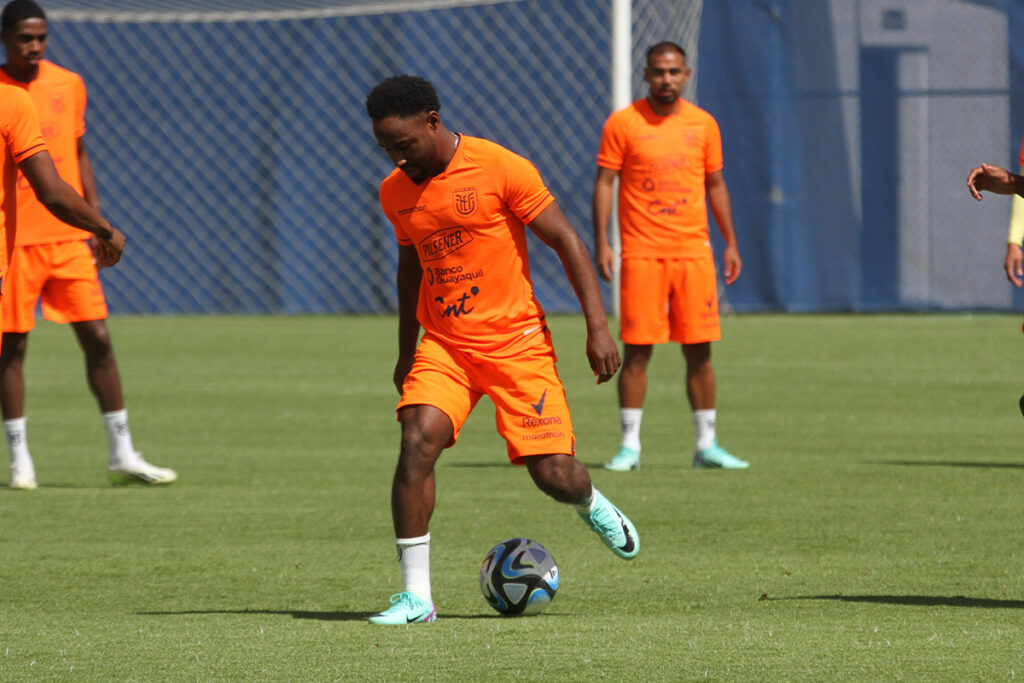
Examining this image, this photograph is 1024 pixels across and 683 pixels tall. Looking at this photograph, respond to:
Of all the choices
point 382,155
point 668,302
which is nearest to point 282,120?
point 382,155

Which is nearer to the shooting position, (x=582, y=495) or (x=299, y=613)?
(x=299, y=613)

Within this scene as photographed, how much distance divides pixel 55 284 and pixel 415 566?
3.48 metres

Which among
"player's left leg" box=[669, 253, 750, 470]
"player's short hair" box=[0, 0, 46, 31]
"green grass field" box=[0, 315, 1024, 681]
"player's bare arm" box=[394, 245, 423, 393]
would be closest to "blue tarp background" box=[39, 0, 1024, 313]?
"green grass field" box=[0, 315, 1024, 681]

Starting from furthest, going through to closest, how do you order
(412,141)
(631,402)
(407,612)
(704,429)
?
(631,402) → (704,429) → (412,141) → (407,612)

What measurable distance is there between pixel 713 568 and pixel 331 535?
1566 mm

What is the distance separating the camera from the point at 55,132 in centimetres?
759

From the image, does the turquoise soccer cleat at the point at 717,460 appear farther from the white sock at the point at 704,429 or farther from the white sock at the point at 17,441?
the white sock at the point at 17,441

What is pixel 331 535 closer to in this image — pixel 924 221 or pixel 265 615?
pixel 265 615

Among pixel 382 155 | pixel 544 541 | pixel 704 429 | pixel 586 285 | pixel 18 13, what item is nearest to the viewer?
pixel 586 285

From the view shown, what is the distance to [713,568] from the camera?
564 cm

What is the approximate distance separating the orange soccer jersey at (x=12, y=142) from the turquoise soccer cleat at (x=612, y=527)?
78.5 inches

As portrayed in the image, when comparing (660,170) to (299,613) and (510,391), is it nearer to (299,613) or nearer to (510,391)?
(510,391)

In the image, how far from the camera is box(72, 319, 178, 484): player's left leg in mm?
7715

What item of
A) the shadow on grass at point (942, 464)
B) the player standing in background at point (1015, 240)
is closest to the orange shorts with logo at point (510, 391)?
the player standing in background at point (1015, 240)
